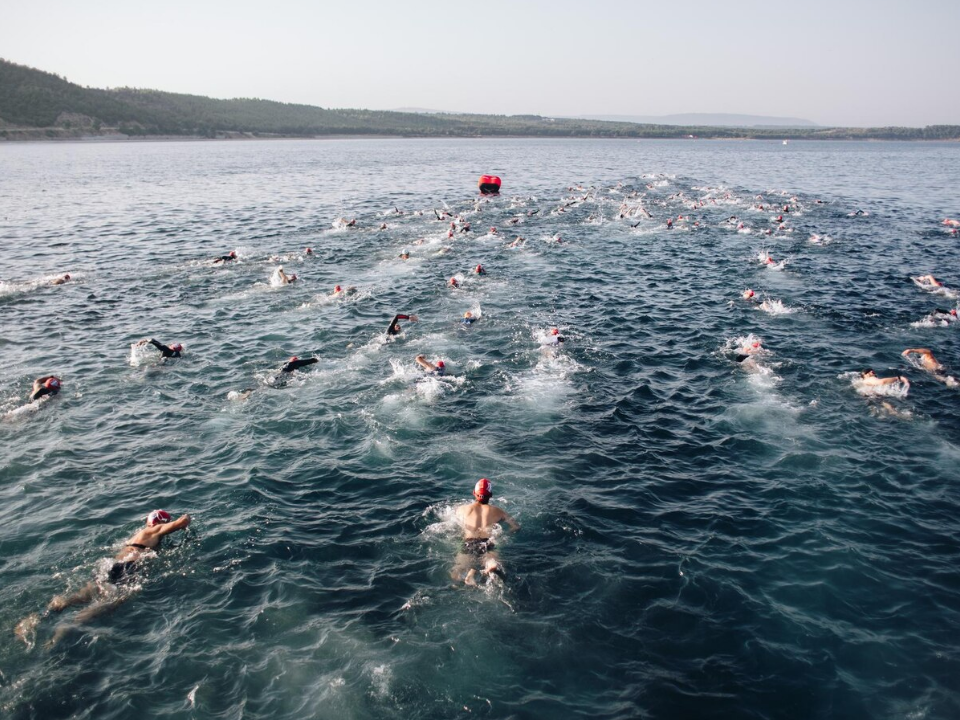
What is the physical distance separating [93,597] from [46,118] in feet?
563

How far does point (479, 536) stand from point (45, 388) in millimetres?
17958

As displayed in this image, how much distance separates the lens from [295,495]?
16562mm

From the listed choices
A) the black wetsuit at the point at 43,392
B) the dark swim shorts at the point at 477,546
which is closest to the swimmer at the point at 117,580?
the dark swim shorts at the point at 477,546

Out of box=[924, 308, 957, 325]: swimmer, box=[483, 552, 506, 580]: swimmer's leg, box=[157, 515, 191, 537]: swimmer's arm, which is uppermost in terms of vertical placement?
box=[924, 308, 957, 325]: swimmer

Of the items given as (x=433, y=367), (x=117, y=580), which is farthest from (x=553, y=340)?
(x=117, y=580)

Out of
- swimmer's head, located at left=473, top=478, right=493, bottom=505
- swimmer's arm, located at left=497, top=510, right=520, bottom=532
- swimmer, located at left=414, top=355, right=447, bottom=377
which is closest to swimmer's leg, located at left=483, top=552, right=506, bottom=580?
swimmer's arm, located at left=497, top=510, right=520, bottom=532

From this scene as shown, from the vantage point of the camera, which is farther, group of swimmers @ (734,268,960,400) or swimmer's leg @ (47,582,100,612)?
group of swimmers @ (734,268,960,400)

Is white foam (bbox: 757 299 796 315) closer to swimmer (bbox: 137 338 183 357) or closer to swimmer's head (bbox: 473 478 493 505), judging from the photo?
swimmer's head (bbox: 473 478 493 505)

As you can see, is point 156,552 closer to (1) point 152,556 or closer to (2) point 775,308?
(1) point 152,556

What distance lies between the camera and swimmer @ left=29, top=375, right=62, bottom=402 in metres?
21.2

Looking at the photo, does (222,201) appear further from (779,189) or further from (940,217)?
(940,217)

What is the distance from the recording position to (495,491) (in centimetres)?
1639

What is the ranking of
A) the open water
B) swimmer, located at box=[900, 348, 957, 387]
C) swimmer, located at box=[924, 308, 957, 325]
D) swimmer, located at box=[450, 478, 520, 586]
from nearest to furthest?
the open water, swimmer, located at box=[450, 478, 520, 586], swimmer, located at box=[900, 348, 957, 387], swimmer, located at box=[924, 308, 957, 325]

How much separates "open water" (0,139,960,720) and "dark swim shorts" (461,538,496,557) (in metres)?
0.42
